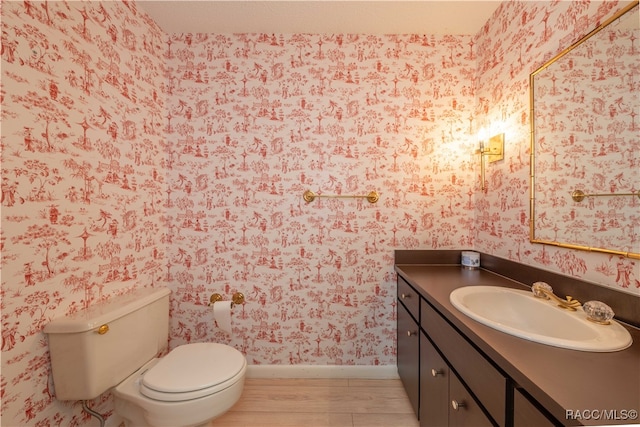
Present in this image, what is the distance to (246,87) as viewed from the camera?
177 cm

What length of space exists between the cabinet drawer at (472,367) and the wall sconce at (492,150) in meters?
1.01

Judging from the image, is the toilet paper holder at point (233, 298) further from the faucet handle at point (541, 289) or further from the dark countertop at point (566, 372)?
the faucet handle at point (541, 289)

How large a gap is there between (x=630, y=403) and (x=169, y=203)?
6.98 feet

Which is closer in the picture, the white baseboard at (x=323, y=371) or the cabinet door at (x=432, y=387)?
the cabinet door at (x=432, y=387)

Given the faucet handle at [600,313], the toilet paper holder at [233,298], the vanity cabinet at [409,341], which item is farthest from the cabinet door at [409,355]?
the toilet paper holder at [233,298]

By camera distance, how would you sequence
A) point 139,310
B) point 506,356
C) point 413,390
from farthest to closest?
point 413,390
point 139,310
point 506,356

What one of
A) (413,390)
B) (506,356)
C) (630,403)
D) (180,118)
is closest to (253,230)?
(180,118)

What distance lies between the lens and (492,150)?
156 cm

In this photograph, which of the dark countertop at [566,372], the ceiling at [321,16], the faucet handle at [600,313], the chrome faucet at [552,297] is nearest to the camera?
the dark countertop at [566,372]

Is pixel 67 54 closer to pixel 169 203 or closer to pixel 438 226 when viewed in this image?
pixel 169 203

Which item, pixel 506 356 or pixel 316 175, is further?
pixel 316 175

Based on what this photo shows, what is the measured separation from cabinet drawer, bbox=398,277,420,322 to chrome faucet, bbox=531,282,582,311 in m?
0.49

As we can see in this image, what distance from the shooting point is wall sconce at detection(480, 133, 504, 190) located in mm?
1518

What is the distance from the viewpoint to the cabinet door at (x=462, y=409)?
797mm
